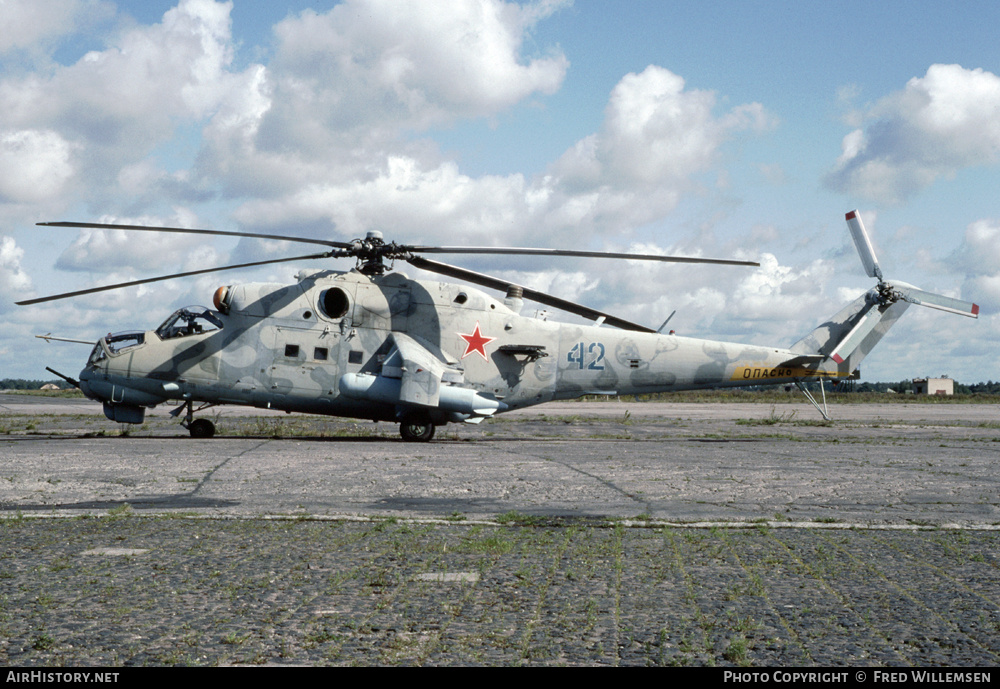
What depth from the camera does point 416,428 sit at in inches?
768

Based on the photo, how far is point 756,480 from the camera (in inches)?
427

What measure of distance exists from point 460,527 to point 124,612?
3308 mm

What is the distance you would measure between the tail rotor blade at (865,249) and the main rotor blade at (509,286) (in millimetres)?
8343

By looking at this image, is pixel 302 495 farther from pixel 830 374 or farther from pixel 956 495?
pixel 830 374

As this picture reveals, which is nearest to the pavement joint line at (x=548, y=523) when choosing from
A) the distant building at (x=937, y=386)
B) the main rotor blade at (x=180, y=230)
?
the main rotor blade at (x=180, y=230)

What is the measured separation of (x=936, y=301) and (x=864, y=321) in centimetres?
217

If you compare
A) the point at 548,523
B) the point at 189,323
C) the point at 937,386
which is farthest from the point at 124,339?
the point at 937,386

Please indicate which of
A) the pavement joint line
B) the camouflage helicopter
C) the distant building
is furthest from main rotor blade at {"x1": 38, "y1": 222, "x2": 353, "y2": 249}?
the distant building

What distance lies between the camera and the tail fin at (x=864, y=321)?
2272 cm

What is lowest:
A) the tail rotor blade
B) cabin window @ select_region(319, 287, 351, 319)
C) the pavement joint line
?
the pavement joint line

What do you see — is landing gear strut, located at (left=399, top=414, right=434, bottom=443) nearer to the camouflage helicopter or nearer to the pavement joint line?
the camouflage helicopter

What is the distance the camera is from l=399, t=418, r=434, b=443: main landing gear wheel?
19.4m

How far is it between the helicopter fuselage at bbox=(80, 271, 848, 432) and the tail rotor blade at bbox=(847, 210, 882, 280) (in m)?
11.5

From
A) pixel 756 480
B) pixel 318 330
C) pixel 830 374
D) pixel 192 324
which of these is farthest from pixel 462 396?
pixel 830 374
